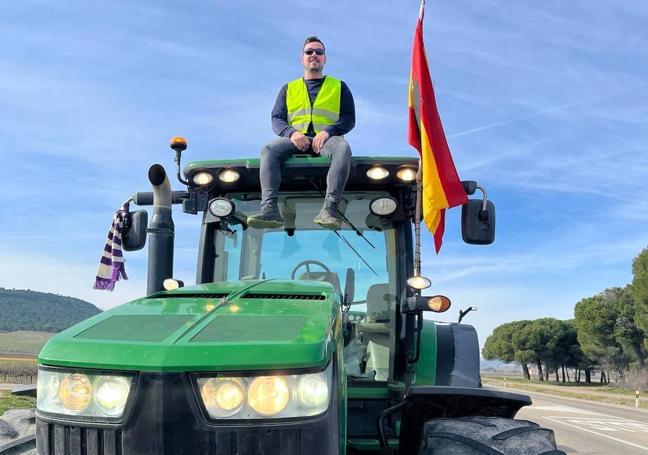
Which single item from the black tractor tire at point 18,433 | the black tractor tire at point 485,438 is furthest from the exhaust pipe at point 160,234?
the black tractor tire at point 485,438

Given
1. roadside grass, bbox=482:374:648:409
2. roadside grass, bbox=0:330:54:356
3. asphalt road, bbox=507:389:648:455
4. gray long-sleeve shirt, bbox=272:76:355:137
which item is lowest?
roadside grass, bbox=482:374:648:409

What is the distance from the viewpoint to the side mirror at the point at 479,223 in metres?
3.71

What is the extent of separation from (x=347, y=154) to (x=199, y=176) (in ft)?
2.99

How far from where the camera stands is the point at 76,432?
218 centimetres

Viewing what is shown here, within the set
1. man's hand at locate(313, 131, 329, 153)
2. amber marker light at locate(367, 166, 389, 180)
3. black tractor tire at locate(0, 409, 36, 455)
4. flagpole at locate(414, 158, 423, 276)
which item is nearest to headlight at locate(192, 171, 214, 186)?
man's hand at locate(313, 131, 329, 153)

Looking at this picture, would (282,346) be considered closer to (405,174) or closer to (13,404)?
(405,174)

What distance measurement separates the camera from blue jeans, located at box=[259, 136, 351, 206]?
11.9 feet

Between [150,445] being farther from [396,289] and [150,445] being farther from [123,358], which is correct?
[396,289]

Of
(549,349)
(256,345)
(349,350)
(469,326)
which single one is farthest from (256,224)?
(549,349)

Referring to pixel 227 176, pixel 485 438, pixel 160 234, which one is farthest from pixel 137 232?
pixel 485 438

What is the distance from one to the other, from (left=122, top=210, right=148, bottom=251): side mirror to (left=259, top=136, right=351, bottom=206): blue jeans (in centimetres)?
80

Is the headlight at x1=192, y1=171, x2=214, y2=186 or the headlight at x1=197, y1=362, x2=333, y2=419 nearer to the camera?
the headlight at x1=197, y1=362, x2=333, y2=419

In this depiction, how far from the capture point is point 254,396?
6.84ft

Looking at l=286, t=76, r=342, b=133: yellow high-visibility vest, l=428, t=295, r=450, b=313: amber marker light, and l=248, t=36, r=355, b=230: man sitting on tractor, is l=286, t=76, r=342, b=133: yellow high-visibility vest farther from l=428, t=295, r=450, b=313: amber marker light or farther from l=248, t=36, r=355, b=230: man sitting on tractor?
l=428, t=295, r=450, b=313: amber marker light
